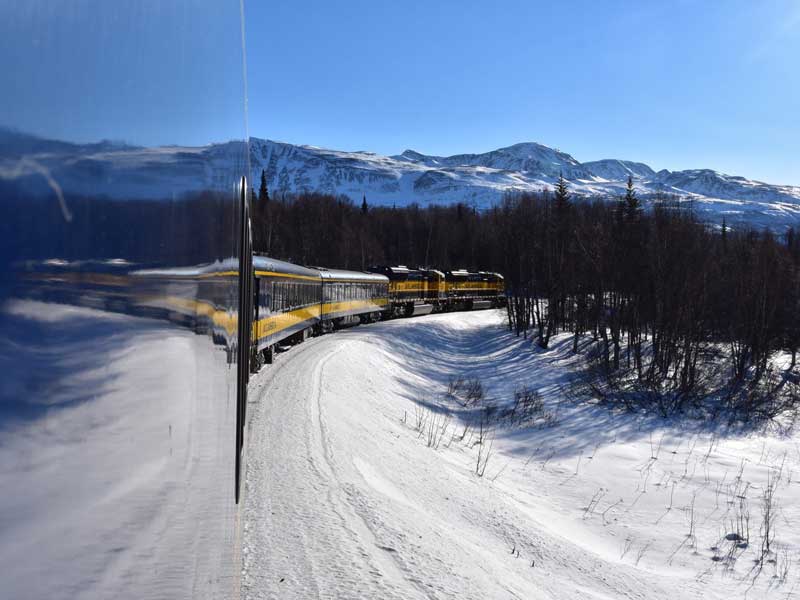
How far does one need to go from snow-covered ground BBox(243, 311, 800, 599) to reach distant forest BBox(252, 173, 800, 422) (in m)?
5.87

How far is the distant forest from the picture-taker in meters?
28.1

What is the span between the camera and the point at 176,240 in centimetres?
121

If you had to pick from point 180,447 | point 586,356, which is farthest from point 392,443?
point 586,356

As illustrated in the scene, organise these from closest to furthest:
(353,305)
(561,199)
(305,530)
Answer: (305,530)
(353,305)
(561,199)

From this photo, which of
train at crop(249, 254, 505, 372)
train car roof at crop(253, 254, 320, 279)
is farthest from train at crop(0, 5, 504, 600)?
train car roof at crop(253, 254, 320, 279)

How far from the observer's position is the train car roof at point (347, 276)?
28.8 m

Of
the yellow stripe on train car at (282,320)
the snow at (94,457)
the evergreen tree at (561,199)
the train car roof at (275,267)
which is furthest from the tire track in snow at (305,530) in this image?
the evergreen tree at (561,199)

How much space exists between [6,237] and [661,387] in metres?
29.8

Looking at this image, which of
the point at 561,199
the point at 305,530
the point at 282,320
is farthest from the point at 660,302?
the point at 305,530

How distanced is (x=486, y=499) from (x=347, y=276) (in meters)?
21.7

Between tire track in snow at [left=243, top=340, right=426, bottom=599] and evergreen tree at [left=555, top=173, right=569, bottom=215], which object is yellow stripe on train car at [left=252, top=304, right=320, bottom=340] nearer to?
tire track in snow at [left=243, top=340, right=426, bottom=599]

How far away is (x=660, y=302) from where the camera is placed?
31.7 m

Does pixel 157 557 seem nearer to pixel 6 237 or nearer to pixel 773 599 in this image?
pixel 6 237

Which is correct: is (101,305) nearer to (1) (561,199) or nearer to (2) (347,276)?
(2) (347,276)
